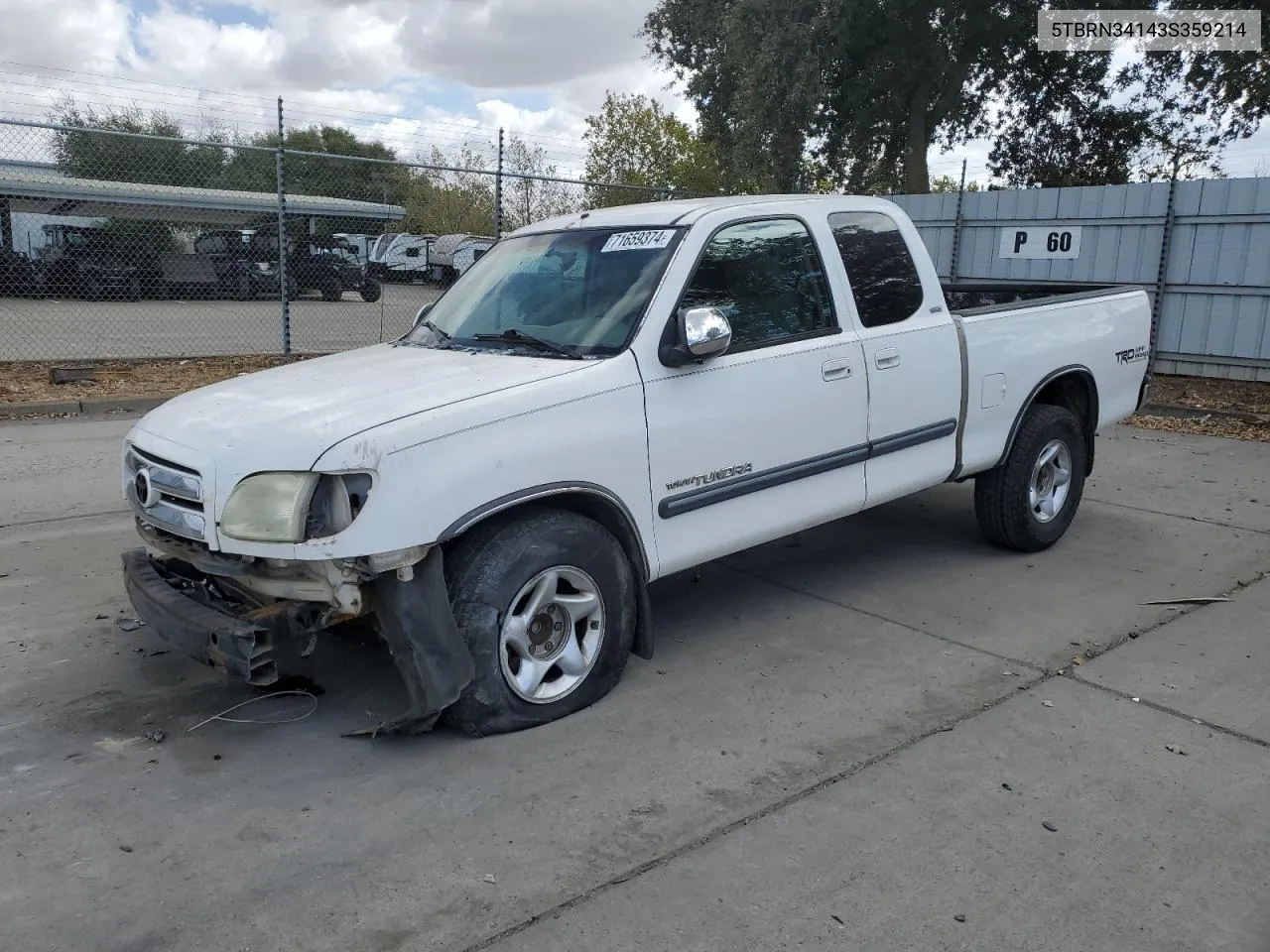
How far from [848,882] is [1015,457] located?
338 centimetres

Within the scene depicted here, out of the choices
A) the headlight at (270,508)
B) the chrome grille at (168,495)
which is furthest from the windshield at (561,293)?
the chrome grille at (168,495)

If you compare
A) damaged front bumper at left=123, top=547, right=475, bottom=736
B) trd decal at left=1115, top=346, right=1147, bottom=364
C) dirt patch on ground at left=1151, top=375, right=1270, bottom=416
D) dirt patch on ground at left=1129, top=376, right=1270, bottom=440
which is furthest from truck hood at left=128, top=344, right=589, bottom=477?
dirt patch on ground at left=1151, top=375, right=1270, bottom=416

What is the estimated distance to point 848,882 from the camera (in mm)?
2916

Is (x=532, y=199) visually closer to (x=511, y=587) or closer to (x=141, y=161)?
(x=141, y=161)

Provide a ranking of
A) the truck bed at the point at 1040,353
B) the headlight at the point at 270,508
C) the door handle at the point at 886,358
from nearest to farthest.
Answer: the headlight at the point at 270,508
the door handle at the point at 886,358
the truck bed at the point at 1040,353

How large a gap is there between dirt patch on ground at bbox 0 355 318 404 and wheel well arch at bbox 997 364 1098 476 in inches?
323

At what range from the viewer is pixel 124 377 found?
1148 centimetres

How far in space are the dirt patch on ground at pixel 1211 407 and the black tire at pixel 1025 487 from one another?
476cm

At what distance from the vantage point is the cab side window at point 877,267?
491cm

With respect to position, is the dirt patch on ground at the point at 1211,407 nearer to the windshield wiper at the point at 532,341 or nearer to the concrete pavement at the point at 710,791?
the concrete pavement at the point at 710,791

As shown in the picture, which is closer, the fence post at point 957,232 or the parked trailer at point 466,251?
the fence post at point 957,232

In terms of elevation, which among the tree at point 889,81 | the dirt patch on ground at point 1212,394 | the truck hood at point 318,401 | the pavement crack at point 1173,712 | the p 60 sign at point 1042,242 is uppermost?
the tree at point 889,81

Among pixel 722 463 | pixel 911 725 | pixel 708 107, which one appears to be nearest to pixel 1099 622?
pixel 911 725

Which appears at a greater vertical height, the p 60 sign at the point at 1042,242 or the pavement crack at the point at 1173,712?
the p 60 sign at the point at 1042,242
